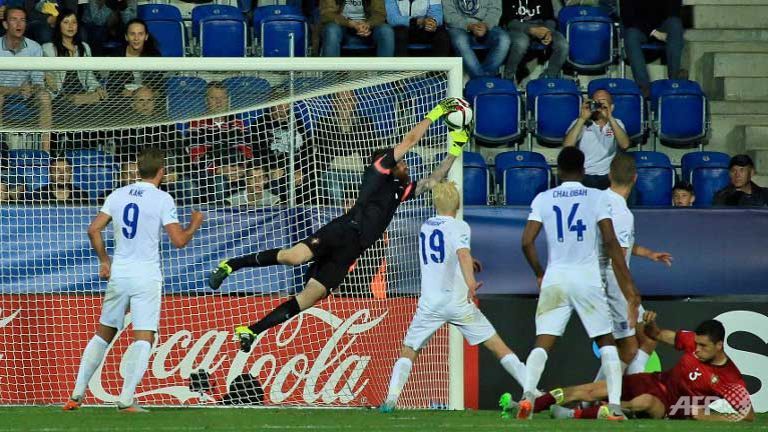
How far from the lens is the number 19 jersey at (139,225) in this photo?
9523 millimetres

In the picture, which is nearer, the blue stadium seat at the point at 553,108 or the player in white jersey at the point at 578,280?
the player in white jersey at the point at 578,280

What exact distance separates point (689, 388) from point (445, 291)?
1794 mm

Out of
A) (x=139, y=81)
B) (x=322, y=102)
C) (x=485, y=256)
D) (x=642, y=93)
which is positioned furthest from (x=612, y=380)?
(x=642, y=93)

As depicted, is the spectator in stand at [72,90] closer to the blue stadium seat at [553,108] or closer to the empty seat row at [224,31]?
the empty seat row at [224,31]

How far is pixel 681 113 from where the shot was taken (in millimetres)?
14656

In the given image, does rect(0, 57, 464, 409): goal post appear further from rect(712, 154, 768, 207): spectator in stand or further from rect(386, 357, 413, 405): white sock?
rect(712, 154, 768, 207): spectator in stand

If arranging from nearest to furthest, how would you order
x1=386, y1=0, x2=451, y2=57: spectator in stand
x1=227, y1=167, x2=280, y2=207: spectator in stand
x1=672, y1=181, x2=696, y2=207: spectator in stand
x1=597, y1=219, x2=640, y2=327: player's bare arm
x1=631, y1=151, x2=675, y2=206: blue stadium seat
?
x1=597, y1=219, x2=640, y2=327: player's bare arm, x1=227, y1=167, x2=280, y2=207: spectator in stand, x1=672, y1=181, x2=696, y2=207: spectator in stand, x1=631, y1=151, x2=675, y2=206: blue stadium seat, x1=386, y1=0, x2=451, y2=57: spectator in stand

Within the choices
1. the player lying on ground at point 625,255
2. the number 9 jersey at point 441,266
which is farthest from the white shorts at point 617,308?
the number 9 jersey at point 441,266

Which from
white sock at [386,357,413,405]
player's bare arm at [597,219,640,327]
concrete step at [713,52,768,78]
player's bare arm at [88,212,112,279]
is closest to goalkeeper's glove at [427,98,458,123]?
player's bare arm at [597,219,640,327]

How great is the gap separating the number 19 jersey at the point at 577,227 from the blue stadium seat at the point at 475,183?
3.93 m

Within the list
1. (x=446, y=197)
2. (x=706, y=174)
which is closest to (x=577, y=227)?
(x=446, y=197)

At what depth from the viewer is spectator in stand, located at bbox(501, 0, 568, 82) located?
587 inches

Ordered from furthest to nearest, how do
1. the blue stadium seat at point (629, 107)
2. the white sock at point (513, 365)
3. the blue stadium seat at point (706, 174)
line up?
the blue stadium seat at point (629, 107), the blue stadium seat at point (706, 174), the white sock at point (513, 365)

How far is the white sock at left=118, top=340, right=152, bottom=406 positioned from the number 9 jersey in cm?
196
